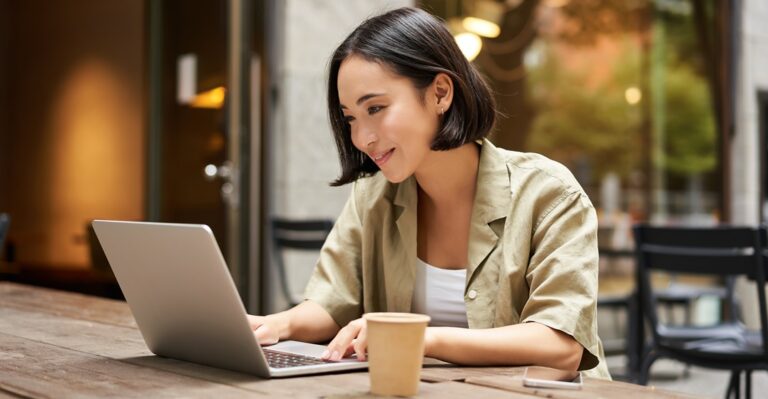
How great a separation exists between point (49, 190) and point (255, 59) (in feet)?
12.6

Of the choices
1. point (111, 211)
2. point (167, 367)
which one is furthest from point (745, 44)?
point (167, 367)

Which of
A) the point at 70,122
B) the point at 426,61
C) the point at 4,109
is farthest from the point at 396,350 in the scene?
the point at 4,109

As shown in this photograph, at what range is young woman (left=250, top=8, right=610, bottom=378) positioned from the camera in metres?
1.45

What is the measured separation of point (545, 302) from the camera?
4.82ft

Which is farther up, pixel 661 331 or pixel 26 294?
pixel 26 294

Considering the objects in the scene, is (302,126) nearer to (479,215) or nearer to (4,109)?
(479,215)

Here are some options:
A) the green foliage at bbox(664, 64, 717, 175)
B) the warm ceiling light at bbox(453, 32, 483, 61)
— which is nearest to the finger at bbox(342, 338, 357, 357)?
the warm ceiling light at bbox(453, 32, 483, 61)

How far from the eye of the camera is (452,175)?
1766 mm

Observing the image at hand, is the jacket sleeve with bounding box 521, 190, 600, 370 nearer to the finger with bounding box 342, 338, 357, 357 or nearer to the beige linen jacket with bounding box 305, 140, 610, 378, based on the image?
the beige linen jacket with bounding box 305, 140, 610, 378

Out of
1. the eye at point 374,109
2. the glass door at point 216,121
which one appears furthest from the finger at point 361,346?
the glass door at point 216,121

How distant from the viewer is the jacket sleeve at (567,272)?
1446 millimetres

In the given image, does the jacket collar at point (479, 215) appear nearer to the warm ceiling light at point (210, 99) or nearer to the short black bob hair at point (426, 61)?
the short black bob hair at point (426, 61)

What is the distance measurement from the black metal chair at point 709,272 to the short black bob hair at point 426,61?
5.80 feet

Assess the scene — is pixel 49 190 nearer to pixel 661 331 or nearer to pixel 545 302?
pixel 661 331
